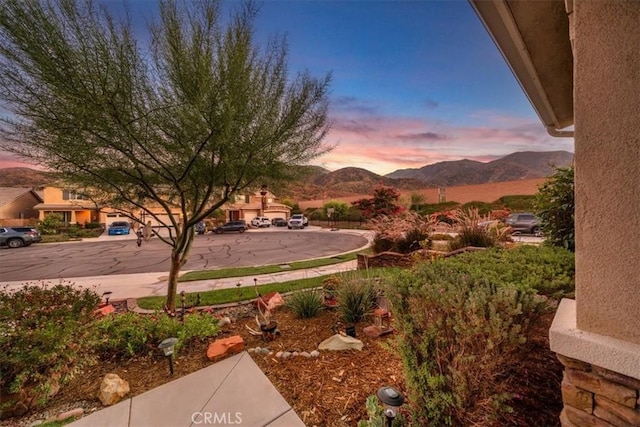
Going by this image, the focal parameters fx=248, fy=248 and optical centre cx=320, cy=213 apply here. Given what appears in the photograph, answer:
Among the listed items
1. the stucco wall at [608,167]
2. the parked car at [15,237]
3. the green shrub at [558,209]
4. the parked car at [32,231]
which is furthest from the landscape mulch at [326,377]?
the parked car at [32,231]

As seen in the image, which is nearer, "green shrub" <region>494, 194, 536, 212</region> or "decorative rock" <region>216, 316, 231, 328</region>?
"decorative rock" <region>216, 316, 231, 328</region>

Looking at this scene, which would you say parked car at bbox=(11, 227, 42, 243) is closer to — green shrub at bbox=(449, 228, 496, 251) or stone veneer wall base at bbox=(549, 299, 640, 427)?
green shrub at bbox=(449, 228, 496, 251)

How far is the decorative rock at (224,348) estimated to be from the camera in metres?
3.07

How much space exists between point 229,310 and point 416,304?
14.1ft

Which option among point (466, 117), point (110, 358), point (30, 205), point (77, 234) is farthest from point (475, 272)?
point (77, 234)

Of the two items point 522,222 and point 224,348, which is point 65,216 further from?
point 522,222

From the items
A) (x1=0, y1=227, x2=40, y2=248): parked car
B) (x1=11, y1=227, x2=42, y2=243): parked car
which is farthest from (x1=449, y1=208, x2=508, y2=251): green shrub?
(x1=11, y1=227, x2=42, y2=243): parked car

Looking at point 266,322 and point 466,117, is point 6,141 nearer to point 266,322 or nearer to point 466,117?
point 266,322

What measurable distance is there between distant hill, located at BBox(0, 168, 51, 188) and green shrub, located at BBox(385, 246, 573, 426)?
546 cm

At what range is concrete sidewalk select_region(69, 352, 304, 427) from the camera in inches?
84.9

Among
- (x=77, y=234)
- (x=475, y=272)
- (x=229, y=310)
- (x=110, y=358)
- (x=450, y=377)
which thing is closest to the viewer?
(x=450, y=377)

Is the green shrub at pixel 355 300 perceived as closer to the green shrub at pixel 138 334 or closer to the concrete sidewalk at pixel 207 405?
the concrete sidewalk at pixel 207 405

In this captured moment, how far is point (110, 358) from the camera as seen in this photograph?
314 centimetres

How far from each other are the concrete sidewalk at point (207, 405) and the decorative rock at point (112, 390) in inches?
3.6
